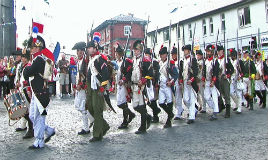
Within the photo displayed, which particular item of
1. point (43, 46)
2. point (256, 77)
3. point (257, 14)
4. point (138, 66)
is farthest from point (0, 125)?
point (257, 14)

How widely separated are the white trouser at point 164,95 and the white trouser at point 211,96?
1.69 m

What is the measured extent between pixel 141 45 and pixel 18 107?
3.27m

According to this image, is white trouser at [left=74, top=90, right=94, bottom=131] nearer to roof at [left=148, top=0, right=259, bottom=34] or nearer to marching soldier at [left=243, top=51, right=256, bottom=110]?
marching soldier at [left=243, top=51, right=256, bottom=110]

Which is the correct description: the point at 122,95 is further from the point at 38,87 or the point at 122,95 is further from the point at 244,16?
the point at 244,16

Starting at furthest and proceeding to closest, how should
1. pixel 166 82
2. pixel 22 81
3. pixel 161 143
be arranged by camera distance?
1. pixel 166 82
2. pixel 22 81
3. pixel 161 143

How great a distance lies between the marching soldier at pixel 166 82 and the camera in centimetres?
775

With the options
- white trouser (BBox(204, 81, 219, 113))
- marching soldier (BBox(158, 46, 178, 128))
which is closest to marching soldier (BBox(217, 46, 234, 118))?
white trouser (BBox(204, 81, 219, 113))

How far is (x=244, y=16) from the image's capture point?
27.4 meters

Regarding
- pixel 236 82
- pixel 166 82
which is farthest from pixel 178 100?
pixel 236 82

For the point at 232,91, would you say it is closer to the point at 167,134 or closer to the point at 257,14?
the point at 167,134

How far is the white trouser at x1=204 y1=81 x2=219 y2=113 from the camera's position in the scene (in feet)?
28.8

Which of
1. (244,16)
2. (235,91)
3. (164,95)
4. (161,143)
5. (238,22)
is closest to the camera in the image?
(161,143)

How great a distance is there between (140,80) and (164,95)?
980mm

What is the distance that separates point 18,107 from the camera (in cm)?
632
